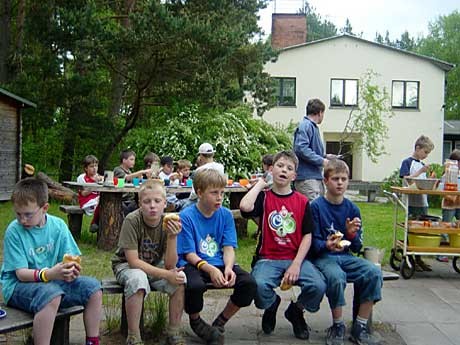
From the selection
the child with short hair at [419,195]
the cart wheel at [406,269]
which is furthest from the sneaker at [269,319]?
the child with short hair at [419,195]

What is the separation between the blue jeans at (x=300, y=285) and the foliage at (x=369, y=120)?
2464 cm

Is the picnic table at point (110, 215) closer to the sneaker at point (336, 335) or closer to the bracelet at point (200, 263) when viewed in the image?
the bracelet at point (200, 263)

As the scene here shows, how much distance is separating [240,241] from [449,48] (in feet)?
190

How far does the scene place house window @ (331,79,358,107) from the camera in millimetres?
31781

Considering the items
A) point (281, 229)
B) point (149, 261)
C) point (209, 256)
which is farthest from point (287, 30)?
point (149, 261)

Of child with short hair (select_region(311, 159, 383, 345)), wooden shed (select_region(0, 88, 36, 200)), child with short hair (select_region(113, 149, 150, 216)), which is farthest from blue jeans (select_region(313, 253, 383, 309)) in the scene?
wooden shed (select_region(0, 88, 36, 200))

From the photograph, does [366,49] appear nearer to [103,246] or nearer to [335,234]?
[103,246]

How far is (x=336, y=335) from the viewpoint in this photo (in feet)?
15.6

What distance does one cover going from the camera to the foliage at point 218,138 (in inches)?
557

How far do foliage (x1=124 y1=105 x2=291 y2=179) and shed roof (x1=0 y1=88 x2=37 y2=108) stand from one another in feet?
→ 10.4

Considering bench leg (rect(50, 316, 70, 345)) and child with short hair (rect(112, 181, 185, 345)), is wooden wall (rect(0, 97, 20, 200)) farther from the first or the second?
bench leg (rect(50, 316, 70, 345))

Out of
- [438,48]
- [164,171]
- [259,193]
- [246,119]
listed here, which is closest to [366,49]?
[246,119]

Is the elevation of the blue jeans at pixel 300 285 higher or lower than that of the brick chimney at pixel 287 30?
lower

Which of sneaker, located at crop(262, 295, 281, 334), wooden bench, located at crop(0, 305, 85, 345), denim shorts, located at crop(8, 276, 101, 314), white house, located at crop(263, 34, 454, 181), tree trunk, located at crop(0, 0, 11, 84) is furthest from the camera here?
white house, located at crop(263, 34, 454, 181)
